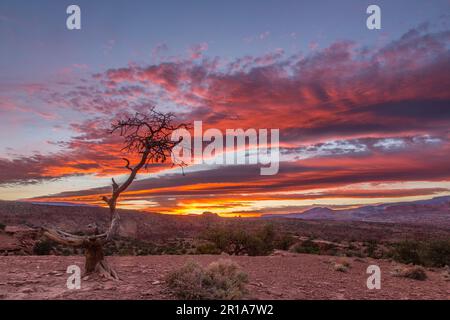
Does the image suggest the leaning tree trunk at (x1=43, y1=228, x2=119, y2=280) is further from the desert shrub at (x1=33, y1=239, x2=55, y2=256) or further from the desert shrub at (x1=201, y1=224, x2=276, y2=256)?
the desert shrub at (x1=201, y1=224, x2=276, y2=256)

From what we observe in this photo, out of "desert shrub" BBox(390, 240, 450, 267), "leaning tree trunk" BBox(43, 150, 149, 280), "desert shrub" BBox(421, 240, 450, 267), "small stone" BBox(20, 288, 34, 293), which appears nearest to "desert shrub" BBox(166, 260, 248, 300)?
"leaning tree trunk" BBox(43, 150, 149, 280)

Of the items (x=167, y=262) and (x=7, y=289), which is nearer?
(x=7, y=289)

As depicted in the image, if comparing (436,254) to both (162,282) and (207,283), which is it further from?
(162,282)

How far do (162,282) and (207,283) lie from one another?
1.51m

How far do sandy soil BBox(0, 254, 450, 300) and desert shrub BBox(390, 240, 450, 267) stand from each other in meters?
7.79

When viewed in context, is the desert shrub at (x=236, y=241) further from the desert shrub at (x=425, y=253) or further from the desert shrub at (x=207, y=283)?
the desert shrub at (x=207, y=283)

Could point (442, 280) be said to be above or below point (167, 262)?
below

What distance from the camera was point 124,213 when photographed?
79938mm

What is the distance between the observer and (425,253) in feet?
74.8

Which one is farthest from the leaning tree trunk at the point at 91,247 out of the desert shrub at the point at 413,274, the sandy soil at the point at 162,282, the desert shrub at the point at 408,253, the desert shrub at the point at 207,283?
the desert shrub at the point at 408,253
